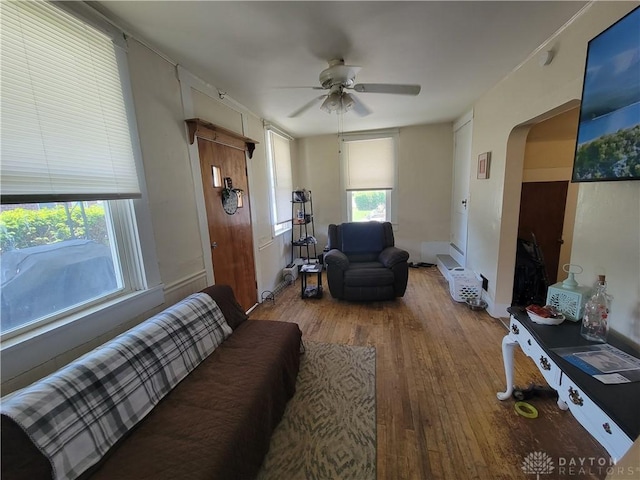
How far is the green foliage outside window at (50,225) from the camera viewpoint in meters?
1.17

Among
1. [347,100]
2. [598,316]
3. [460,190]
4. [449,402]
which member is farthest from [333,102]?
[460,190]

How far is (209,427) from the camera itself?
3.75ft

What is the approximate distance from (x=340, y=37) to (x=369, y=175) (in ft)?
10.2

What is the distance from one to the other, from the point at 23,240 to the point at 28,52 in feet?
2.88

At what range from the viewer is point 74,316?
1.37 metres

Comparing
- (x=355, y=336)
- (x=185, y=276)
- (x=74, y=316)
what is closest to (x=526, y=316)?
(x=355, y=336)

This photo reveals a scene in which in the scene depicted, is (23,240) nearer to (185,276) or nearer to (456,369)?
(185,276)

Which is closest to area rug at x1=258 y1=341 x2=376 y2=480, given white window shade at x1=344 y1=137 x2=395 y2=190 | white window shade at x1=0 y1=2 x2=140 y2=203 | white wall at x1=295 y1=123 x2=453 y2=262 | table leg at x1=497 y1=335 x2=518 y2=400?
table leg at x1=497 y1=335 x2=518 y2=400

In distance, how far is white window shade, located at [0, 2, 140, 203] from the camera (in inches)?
44.2

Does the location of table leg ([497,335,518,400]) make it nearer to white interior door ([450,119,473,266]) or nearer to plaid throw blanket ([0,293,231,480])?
plaid throw blanket ([0,293,231,480])

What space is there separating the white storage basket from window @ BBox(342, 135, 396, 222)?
6.22 feet

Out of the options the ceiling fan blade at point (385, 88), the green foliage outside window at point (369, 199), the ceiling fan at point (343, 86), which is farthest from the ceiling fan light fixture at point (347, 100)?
the green foliage outside window at point (369, 199)

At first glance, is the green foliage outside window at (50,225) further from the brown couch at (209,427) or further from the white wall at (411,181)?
the white wall at (411,181)

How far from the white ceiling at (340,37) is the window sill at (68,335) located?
67.0 inches
